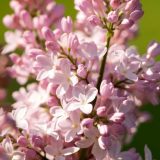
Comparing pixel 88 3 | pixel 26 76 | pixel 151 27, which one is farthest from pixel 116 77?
pixel 151 27

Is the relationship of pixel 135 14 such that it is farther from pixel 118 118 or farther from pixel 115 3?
pixel 118 118

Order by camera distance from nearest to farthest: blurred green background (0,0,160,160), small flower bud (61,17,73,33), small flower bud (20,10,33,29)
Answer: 1. small flower bud (61,17,73,33)
2. small flower bud (20,10,33,29)
3. blurred green background (0,0,160,160)

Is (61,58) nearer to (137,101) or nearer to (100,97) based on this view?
(100,97)

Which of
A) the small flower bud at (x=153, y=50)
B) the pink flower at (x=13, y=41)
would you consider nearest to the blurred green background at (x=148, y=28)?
the pink flower at (x=13, y=41)

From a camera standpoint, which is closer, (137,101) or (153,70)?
(153,70)

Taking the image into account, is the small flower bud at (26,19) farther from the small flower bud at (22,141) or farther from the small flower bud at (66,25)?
the small flower bud at (22,141)

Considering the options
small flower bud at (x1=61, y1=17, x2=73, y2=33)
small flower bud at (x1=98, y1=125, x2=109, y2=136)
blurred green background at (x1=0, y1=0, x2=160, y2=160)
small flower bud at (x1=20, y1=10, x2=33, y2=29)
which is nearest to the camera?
small flower bud at (x1=98, y1=125, x2=109, y2=136)

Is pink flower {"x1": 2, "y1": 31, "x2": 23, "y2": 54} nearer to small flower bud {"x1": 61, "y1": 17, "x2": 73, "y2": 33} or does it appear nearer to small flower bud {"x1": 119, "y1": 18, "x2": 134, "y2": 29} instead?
small flower bud {"x1": 61, "y1": 17, "x2": 73, "y2": 33}

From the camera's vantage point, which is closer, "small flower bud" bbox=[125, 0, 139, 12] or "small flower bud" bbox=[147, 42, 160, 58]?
"small flower bud" bbox=[125, 0, 139, 12]

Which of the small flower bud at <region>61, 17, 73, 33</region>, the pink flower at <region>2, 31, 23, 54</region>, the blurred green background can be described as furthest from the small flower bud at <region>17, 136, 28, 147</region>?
the blurred green background

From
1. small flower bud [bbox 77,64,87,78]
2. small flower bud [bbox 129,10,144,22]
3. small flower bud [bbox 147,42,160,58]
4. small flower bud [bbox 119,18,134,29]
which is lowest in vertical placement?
small flower bud [bbox 147,42,160,58]

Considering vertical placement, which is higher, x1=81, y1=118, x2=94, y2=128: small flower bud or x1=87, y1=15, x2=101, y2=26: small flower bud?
x1=87, y1=15, x2=101, y2=26: small flower bud
